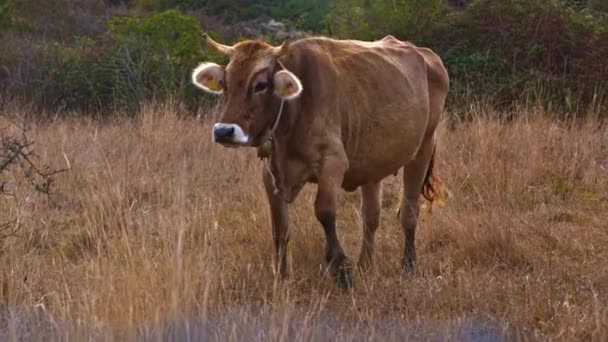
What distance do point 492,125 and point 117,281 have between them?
22.7ft

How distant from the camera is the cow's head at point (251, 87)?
21.9ft

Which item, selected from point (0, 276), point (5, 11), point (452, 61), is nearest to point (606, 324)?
point (0, 276)

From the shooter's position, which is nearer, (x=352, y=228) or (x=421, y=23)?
(x=352, y=228)

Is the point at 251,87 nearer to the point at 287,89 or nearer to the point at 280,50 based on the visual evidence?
the point at 287,89

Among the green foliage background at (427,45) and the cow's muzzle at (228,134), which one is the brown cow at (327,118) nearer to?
the cow's muzzle at (228,134)

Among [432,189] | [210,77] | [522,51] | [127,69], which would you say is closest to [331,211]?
[210,77]

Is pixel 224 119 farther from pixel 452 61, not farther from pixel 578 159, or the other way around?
pixel 452 61

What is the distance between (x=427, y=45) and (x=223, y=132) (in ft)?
35.9

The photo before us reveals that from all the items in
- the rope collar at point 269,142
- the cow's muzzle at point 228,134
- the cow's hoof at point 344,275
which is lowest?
the cow's hoof at point 344,275

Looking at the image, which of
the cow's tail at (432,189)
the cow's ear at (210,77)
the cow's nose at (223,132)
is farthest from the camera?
the cow's tail at (432,189)

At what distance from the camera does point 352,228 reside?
9.13 meters

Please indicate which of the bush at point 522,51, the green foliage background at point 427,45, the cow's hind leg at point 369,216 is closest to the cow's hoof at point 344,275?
the cow's hind leg at point 369,216

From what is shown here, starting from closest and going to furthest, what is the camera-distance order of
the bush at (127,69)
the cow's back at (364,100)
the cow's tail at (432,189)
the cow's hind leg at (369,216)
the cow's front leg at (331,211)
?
the cow's front leg at (331,211) < the cow's back at (364,100) < the cow's hind leg at (369,216) < the cow's tail at (432,189) < the bush at (127,69)

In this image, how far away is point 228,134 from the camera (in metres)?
6.48
